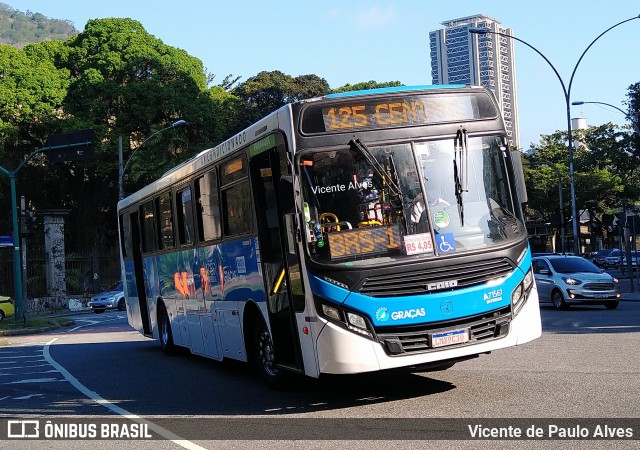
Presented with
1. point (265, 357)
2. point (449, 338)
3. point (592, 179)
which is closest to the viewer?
point (449, 338)

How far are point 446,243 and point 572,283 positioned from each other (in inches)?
655

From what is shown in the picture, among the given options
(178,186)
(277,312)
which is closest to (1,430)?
(277,312)

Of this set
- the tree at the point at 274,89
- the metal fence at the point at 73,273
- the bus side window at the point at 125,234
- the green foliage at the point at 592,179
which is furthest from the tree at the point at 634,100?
the bus side window at the point at 125,234

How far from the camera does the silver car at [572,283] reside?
25.3 metres

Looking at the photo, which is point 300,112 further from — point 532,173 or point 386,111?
point 532,173

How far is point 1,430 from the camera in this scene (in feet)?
34.1

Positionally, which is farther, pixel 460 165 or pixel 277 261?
pixel 277 261

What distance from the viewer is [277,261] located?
36.6 feet

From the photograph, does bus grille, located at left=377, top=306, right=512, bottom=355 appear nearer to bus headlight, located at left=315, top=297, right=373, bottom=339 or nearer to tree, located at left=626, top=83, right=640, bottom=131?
bus headlight, located at left=315, top=297, right=373, bottom=339

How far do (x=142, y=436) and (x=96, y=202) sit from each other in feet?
156

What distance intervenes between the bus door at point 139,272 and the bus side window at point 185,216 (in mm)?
4198

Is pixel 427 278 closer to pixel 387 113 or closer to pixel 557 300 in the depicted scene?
pixel 387 113

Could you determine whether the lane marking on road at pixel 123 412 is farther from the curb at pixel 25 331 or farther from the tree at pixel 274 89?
the tree at pixel 274 89

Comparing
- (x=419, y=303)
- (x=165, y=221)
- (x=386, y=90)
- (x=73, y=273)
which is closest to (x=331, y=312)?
(x=419, y=303)
